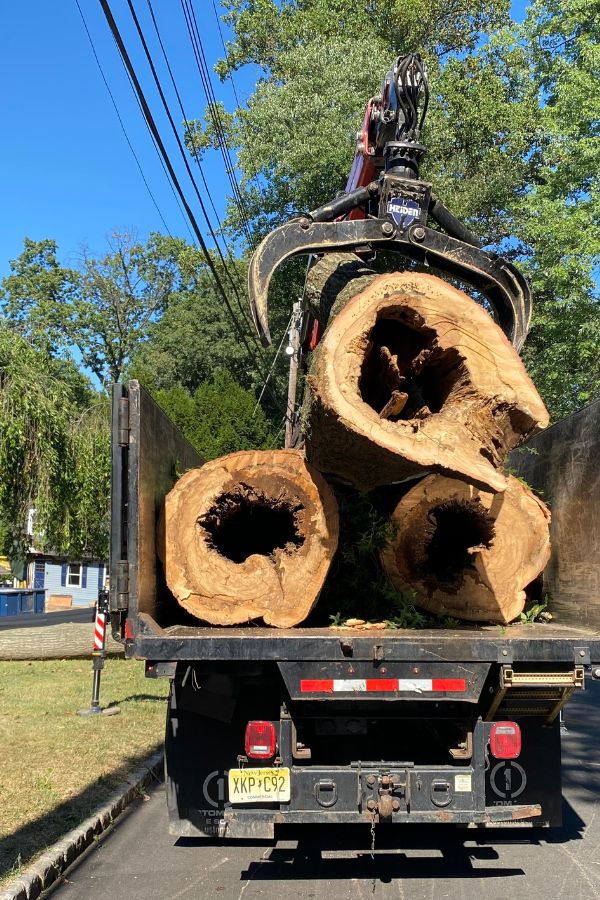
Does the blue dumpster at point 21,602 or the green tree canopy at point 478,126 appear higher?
the green tree canopy at point 478,126

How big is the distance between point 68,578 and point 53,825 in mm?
38748

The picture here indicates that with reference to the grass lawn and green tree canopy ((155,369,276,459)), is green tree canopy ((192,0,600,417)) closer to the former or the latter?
green tree canopy ((155,369,276,459))

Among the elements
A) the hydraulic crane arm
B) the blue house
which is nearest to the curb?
the hydraulic crane arm

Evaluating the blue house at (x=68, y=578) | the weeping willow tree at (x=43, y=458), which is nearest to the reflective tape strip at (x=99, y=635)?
the weeping willow tree at (x=43, y=458)

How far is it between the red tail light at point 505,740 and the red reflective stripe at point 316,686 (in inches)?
33.5

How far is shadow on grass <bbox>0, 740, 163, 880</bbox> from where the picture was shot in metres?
3.92

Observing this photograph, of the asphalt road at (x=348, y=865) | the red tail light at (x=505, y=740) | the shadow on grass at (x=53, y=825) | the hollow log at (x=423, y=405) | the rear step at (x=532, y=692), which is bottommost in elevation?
the asphalt road at (x=348, y=865)

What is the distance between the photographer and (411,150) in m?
5.42

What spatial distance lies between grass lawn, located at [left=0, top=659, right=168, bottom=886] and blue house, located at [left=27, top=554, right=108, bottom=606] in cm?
3141

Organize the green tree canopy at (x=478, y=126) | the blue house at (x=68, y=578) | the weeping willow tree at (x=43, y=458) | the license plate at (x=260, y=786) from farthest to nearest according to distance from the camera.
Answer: the blue house at (x=68, y=578) < the green tree canopy at (x=478, y=126) < the weeping willow tree at (x=43, y=458) < the license plate at (x=260, y=786)

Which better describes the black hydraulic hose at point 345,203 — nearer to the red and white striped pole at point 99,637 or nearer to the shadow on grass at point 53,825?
the shadow on grass at point 53,825

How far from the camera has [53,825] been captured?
4.48 meters

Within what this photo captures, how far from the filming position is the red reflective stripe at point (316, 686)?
357 centimetres

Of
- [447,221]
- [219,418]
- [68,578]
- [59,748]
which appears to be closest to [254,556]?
[447,221]
